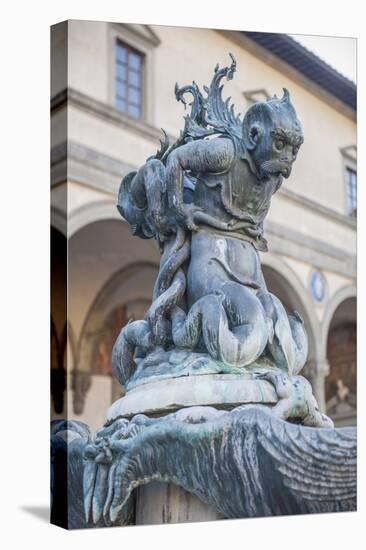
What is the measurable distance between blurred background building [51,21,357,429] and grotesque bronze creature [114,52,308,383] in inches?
230

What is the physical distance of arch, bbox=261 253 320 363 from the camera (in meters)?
15.7

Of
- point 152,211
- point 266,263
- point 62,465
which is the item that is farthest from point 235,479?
point 266,263

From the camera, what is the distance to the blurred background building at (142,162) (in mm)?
12867

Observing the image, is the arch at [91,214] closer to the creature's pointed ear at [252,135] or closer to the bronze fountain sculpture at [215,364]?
the bronze fountain sculpture at [215,364]

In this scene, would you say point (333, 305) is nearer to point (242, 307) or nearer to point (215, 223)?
point (215, 223)

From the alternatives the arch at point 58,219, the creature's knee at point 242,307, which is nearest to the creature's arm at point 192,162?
the creature's knee at point 242,307

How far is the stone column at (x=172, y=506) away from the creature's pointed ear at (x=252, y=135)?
1.75 metres

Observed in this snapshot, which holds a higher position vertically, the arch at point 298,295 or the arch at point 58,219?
the arch at point 298,295

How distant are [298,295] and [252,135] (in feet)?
36.2

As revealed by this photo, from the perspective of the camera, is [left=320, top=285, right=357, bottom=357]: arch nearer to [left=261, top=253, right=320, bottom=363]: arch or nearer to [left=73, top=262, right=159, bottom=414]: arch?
[left=261, top=253, right=320, bottom=363]: arch

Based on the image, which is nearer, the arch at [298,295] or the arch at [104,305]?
the arch at [104,305]

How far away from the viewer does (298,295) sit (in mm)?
16188

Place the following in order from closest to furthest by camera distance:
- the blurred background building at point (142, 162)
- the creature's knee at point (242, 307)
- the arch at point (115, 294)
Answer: the creature's knee at point (242, 307)
the blurred background building at point (142, 162)
the arch at point (115, 294)

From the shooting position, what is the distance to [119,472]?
4797 millimetres
